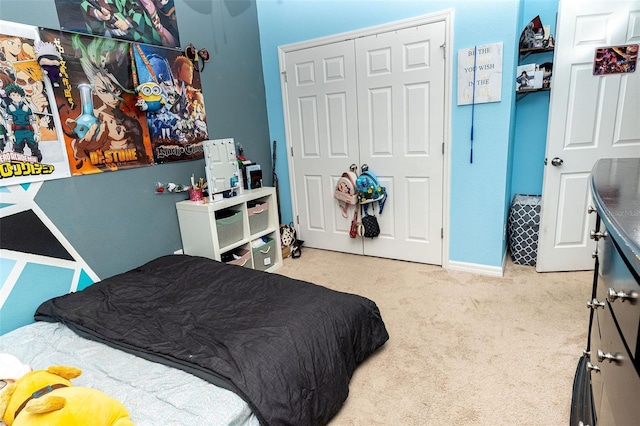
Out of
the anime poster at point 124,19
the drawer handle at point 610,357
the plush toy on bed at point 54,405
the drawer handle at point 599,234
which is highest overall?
the anime poster at point 124,19

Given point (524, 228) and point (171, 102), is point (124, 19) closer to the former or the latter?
point (171, 102)

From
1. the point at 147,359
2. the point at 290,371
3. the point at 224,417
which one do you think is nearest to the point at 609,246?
the point at 290,371

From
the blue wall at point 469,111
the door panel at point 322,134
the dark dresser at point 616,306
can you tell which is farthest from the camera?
the door panel at point 322,134

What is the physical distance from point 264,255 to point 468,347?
181 cm

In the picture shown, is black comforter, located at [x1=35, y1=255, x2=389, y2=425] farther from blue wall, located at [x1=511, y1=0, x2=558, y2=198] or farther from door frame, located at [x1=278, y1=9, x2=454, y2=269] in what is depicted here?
blue wall, located at [x1=511, y1=0, x2=558, y2=198]

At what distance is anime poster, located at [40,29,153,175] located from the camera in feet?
7.20

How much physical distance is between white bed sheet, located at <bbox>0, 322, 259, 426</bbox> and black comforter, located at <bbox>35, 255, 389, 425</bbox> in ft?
0.14

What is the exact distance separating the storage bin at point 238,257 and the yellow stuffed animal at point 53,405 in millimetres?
1688

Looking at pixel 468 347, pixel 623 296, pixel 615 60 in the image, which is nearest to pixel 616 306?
pixel 623 296

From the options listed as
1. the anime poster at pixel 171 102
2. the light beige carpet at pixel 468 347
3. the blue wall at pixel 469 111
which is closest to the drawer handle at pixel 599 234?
the light beige carpet at pixel 468 347

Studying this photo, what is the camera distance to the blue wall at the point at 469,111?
258 centimetres

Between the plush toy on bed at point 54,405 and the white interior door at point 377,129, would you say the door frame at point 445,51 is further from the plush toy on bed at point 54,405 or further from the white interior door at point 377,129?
the plush toy on bed at point 54,405

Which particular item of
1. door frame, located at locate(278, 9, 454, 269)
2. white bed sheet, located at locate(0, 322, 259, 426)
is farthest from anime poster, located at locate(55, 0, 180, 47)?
white bed sheet, located at locate(0, 322, 259, 426)

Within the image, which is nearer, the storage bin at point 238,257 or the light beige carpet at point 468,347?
the light beige carpet at point 468,347
